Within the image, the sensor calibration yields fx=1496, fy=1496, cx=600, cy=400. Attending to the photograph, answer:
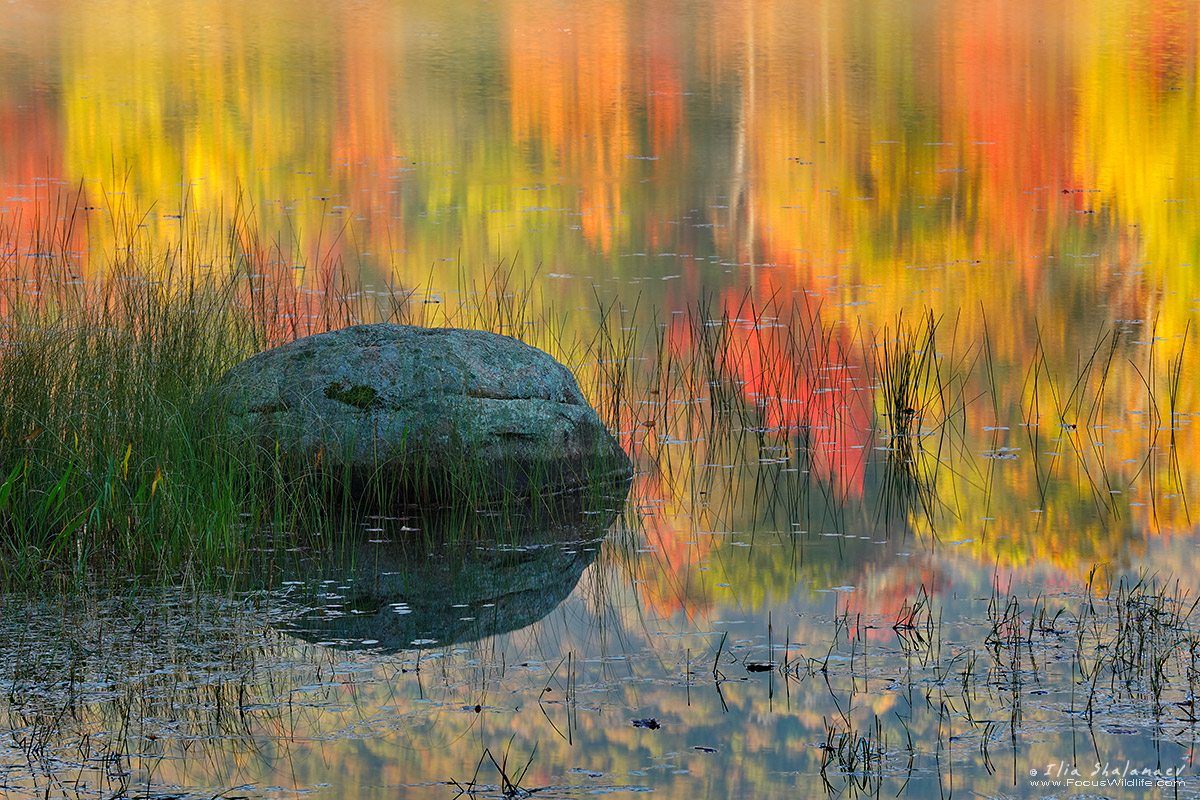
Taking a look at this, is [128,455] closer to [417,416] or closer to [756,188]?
[417,416]

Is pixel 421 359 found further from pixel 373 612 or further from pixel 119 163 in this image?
pixel 119 163

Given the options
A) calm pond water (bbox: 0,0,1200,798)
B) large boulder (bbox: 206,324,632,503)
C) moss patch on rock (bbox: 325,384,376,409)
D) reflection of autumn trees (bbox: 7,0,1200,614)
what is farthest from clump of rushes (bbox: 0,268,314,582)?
reflection of autumn trees (bbox: 7,0,1200,614)

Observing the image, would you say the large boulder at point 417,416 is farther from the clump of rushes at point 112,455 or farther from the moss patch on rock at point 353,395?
the clump of rushes at point 112,455

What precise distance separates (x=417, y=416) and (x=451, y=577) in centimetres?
136

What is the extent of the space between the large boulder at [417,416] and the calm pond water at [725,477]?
39 cm

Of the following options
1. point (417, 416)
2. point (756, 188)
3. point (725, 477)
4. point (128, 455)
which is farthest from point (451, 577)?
point (756, 188)

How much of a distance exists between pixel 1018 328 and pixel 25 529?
7.18 metres

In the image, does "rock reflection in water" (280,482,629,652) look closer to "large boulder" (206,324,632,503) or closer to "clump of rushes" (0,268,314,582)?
"large boulder" (206,324,632,503)

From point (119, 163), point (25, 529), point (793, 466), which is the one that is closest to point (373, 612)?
point (25, 529)

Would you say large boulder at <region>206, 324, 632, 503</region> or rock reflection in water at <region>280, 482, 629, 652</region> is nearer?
rock reflection in water at <region>280, 482, 629, 652</region>

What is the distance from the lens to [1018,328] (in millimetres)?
Result: 10703

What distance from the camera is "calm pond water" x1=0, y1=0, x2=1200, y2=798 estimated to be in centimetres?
430

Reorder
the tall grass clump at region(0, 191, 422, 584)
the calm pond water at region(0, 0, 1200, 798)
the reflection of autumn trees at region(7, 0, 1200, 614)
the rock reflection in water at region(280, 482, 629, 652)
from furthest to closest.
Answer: the reflection of autumn trees at region(7, 0, 1200, 614) → the tall grass clump at region(0, 191, 422, 584) → the rock reflection in water at region(280, 482, 629, 652) → the calm pond water at region(0, 0, 1200, 798)

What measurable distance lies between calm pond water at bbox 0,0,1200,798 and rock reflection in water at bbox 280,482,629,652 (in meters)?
0.02
